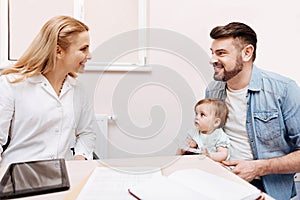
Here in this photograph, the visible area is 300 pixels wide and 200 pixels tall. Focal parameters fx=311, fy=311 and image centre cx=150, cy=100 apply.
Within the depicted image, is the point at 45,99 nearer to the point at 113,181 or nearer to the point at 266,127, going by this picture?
the point at 113,181

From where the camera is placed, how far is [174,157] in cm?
117

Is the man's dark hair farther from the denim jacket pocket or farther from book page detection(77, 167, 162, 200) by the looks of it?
book page detection(77, 167, 162, 200)

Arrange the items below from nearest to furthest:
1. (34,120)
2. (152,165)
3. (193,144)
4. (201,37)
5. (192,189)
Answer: (192,189)
(152,165)
(34,120)
(193,144)
(201,37)

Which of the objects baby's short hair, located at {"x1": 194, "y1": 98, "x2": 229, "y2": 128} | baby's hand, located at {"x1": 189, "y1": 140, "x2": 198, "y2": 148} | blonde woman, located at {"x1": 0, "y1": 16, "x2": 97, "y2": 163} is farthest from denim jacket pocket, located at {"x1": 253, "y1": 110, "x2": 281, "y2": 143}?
blonde woman, located at {"x1": 0, "y1": 16, "x2": 97, "y2": 163}

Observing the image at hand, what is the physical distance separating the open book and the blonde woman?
23.2 inches

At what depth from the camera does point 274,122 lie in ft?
4.19

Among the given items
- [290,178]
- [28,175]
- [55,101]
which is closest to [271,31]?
[290,178]

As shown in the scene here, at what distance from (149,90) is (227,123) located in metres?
0.52

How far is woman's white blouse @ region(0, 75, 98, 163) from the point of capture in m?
1.26

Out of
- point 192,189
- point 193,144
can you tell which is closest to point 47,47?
point 193,144

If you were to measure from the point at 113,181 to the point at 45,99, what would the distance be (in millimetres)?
572

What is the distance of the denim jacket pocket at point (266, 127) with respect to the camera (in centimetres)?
128

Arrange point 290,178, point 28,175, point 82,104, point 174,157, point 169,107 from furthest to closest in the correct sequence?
point 169,107 < point 82,104 < point 290,178 < point 174,157 < point 28,175

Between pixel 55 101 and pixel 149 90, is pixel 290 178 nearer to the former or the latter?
pixel 149 90
